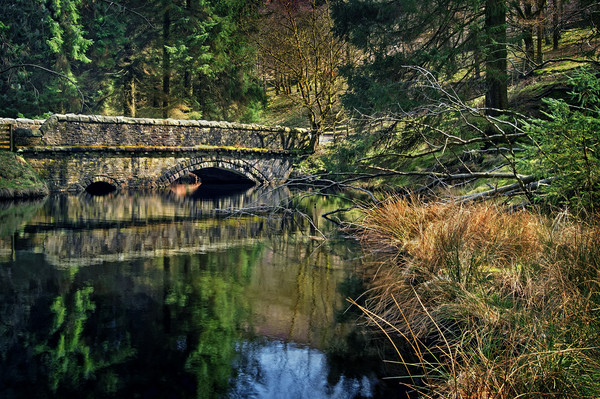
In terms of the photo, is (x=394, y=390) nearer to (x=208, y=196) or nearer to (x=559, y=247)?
(x=559, y=247)

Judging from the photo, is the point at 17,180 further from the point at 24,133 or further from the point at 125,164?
the point at 125,164

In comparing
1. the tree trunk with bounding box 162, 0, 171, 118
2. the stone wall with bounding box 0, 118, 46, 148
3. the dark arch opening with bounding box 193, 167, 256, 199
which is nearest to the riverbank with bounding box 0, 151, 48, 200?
the stone wall with bounding box 0, 118, 46, 148

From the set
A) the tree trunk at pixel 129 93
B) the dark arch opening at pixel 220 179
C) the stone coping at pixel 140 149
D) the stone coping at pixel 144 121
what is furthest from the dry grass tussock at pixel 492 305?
the tree trunk at pixel 129 93

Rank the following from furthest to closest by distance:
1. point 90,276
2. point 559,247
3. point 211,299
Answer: point 90,276 < point 211,299 < point 559,247

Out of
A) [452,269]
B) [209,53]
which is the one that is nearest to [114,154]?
[209,53]

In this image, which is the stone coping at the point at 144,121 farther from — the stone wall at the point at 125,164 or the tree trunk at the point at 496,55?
the tree trunk at the point at 496,55

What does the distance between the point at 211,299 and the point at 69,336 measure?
59.3 inches

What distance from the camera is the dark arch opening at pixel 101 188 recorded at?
1900 centimetres

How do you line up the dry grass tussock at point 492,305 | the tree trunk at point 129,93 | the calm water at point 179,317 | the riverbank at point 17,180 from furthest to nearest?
the tree trunk at point 129,93 < the riverbank at point 17,180 < the calm water at point 179,317 < the dry grass tussock at point 492,305

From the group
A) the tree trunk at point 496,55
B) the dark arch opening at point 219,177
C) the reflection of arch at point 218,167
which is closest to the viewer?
the tree trunk at point 496,55

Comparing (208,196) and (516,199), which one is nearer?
(516,199)

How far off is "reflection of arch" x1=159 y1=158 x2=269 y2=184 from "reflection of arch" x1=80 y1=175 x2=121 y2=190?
144cm

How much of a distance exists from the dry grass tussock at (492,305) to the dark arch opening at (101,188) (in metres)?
13.3

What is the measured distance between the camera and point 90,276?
22.4 ft
